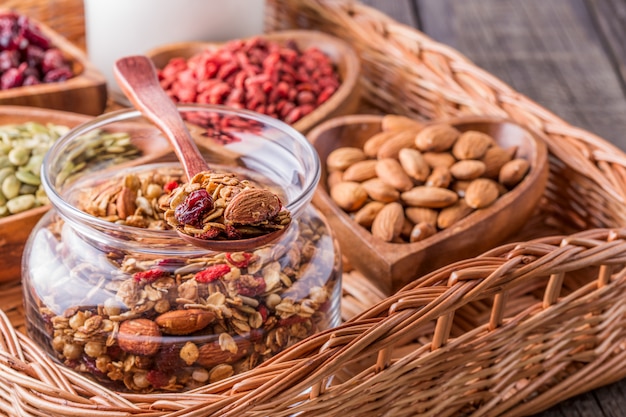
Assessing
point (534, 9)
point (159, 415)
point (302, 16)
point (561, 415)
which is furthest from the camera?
point (534, 9)

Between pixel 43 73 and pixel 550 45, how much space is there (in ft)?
Answer: 3.06

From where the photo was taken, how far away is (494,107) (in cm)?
108

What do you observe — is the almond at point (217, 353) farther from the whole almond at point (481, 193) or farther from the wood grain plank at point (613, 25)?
the wood grain plank at point (613, 25)

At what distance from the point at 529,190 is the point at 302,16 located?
0.57 meters

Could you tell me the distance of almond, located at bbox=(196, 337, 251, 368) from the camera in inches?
25.5

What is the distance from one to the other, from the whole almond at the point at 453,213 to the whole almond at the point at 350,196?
8cm

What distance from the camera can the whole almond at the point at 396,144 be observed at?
3.17 ft

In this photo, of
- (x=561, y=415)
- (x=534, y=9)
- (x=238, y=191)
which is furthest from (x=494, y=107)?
(x=534, y=9)

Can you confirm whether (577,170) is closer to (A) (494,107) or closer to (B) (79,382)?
(A) (494,107)

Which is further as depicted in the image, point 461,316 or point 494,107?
point 494,107

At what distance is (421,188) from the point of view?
0.92 m

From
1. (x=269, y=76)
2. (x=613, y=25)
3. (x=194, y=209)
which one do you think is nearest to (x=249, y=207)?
(x=194, y=209)

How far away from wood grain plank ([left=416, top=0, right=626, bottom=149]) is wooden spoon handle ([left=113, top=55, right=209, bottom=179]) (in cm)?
77

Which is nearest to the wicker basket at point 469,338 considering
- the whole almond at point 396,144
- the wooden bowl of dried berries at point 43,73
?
the whole almond at point 396,144
